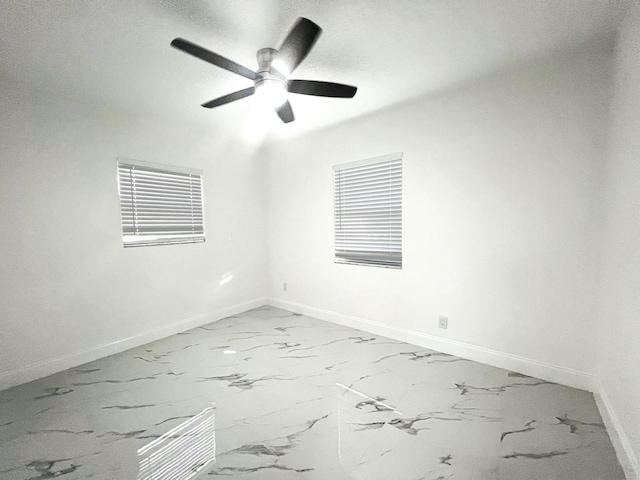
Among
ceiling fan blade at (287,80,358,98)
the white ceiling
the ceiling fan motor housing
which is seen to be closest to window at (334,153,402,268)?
the white ceiling

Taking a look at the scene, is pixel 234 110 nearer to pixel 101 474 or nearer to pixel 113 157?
pixel 113 157

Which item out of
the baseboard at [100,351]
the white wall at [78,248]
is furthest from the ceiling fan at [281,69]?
the baseboard at [100,351]

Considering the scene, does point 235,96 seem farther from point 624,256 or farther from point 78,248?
point 624,256

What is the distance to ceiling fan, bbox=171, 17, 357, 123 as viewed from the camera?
1.51m

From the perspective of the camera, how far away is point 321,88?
1995 millimetres

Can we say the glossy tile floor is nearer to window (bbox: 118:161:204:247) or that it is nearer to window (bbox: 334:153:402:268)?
window (bbox: 334:153:402:268)

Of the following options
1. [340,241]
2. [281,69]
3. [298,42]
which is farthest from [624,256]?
[340,241]

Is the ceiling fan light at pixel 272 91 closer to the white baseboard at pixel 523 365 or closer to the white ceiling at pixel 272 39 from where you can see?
the white ceiling at pixel 272 39

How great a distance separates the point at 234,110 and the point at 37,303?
2.49 meters

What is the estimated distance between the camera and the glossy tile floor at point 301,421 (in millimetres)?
1510

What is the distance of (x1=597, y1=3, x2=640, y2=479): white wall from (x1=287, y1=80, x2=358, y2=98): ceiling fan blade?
1.55m

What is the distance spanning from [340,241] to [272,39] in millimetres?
2252

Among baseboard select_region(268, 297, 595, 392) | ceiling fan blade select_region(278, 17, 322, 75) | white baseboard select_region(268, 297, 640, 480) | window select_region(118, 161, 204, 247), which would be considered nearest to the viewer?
ceiling fan blade select_region(278, 17, 322, 75)

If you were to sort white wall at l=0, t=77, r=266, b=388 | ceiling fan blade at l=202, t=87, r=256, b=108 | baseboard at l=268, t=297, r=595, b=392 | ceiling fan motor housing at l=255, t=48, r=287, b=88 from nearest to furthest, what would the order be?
ceiling fan motor housing at l=255, t=48, r=287, b=88, ceiling fan blade at l=202, t=87, r=256, b=108, baseboard at l=268, t=297, r=595, b=392, white wall at l=0, t=77, r=266, b=388
